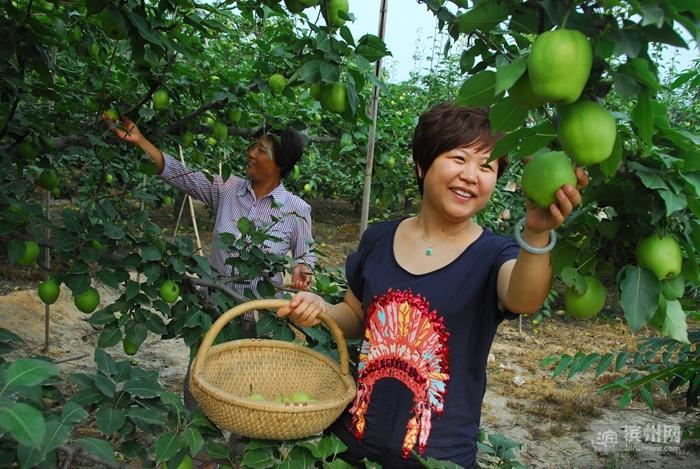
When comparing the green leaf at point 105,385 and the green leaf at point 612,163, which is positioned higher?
the green leaf at point 612,163

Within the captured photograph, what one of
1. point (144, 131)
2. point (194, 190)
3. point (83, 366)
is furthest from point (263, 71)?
point (83, 366)

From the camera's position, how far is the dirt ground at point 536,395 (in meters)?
3.19

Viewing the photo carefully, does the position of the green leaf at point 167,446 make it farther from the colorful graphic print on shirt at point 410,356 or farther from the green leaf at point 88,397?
the colorful graphic print on shirt at point 410,356

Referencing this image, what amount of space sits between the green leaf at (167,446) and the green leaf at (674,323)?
78cm

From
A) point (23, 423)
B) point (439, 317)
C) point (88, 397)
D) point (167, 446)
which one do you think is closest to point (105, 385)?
point (88, 397)

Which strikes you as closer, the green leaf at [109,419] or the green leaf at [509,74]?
the green leaf at [509,74]

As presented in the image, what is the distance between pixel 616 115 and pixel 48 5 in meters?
2.14

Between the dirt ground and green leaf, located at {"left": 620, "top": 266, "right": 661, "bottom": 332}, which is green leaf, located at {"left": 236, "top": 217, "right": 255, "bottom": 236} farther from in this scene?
green leaf, located at {"left": 620, "top": 266, "right": 661, "bottom": 332}

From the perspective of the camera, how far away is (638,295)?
30.0 inches

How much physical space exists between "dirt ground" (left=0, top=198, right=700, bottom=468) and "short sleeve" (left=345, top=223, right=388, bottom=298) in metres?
1.61

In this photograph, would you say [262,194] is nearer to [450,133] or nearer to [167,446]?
[450,133]

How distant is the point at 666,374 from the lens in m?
1.73

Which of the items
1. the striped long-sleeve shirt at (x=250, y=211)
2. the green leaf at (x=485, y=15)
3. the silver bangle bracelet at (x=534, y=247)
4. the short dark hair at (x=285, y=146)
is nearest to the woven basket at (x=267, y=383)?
the silver bangle bracelet at (x=534, y=247)

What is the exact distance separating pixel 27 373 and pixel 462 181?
797 mm
